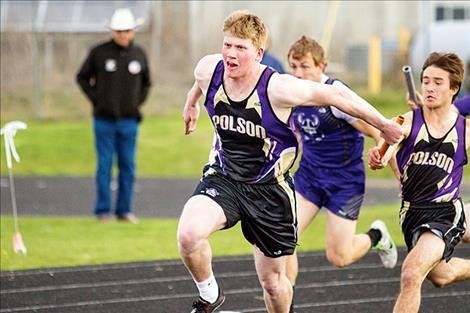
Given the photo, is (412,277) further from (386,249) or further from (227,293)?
(386,249)

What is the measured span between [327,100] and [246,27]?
68 centimetres

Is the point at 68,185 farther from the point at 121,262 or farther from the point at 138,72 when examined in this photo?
the point at 121,262

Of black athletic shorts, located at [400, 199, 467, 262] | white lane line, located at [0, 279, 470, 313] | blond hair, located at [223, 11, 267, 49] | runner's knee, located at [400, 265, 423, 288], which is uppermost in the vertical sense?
blond hair, located at [223, 11, 267, 49]

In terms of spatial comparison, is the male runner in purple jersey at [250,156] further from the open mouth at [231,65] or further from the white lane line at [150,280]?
the white lane line at [150,280]

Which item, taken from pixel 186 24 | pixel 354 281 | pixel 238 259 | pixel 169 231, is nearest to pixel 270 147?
pixel 354 281

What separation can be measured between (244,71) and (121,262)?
14.6ft

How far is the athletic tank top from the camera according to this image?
854cm

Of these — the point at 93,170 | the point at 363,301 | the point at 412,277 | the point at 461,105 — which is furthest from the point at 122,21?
the point at 412,277

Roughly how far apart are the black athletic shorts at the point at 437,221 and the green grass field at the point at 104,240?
13.4 feet

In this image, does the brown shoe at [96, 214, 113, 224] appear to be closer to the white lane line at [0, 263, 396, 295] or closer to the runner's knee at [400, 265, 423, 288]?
the white lane line at [0, 263, 396, 295]

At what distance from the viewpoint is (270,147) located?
6805mm

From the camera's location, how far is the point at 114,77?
515 inches

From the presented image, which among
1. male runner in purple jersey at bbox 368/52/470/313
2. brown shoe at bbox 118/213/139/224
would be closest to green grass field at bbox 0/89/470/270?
brown shoe at bbox 118/213/139/224

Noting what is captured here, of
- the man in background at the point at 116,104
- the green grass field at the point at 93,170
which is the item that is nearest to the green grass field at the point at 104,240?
the green grass field at the point at 93,170
